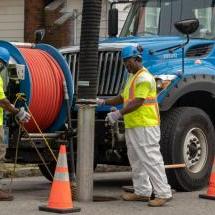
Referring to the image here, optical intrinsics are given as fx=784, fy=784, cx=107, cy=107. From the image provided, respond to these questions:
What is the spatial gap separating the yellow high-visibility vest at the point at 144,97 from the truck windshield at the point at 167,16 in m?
2.54

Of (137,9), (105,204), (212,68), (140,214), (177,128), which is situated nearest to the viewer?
(140,214)

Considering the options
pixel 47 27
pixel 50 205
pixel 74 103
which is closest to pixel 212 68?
pixel 74 103

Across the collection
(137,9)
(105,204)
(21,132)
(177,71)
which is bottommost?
(105,204)

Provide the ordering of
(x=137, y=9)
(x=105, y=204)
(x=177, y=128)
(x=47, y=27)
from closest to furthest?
(x=105, y=204) → (x=177, y=128) → (x=137, y=9) → (x=47, y=27)

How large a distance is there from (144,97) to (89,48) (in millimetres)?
931

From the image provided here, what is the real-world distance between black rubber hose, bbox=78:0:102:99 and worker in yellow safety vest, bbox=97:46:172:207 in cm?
40

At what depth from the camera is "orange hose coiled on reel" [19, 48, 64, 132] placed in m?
9.95

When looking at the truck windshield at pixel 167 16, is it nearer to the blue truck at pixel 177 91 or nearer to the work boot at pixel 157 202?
the blue truck at pixel 177 91

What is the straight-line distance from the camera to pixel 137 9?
41.9 ft

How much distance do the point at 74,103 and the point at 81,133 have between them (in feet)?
3.45

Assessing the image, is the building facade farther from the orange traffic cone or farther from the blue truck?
the orange traffic cone

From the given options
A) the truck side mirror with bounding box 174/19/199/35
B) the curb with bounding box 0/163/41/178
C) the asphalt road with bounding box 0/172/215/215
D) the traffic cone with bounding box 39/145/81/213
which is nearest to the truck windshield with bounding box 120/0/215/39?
the truck side mirror with bounding box 174/19/199/35

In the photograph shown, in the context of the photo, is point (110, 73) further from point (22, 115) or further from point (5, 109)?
point (5, 109)

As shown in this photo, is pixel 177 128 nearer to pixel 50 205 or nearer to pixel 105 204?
pixel 105 204
